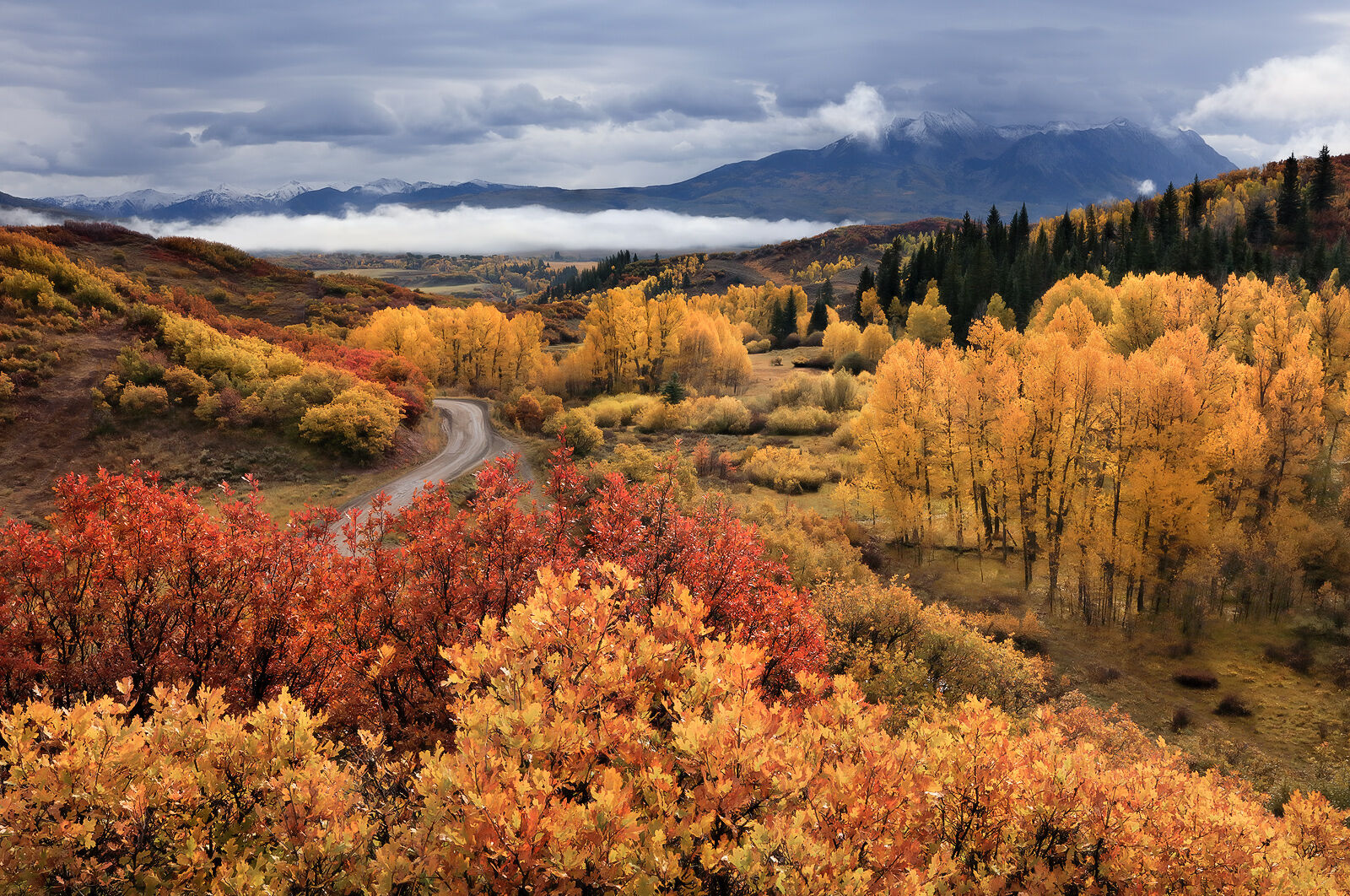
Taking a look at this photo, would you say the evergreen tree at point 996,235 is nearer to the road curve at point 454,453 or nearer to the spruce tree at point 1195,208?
the spruce tree at point 1195,208

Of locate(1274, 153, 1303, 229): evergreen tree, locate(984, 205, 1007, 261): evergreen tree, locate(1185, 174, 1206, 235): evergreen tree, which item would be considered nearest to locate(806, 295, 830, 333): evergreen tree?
locate(984, 205, 1007, 261): evergreen tree

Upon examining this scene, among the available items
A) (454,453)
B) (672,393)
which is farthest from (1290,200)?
(454,453)

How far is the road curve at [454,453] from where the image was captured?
36.7m

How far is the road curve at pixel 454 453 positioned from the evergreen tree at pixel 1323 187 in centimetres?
13814

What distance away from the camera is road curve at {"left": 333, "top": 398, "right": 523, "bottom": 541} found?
120ft

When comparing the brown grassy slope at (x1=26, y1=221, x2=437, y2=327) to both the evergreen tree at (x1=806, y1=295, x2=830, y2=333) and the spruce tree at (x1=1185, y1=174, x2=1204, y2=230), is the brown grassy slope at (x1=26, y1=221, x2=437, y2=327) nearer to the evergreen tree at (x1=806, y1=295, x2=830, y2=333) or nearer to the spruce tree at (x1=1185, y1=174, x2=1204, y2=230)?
the evergreen tree at (x1=806, y1=295, x2=830, y2=333)

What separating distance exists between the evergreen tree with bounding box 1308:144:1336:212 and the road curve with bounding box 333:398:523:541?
138 metres

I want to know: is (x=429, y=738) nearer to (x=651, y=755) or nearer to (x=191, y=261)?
(x=651, y=755)

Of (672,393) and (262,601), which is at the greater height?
(262,601)

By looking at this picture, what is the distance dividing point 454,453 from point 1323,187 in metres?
146

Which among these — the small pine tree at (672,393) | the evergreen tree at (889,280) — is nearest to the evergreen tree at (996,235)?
the evergreen tree at (889,280)

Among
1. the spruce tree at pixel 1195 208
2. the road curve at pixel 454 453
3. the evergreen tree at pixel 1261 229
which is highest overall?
the spruce tree at pixel 1195 208

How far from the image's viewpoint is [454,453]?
46.9 m

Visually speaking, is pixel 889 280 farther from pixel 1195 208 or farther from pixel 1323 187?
pixel 1323 187
